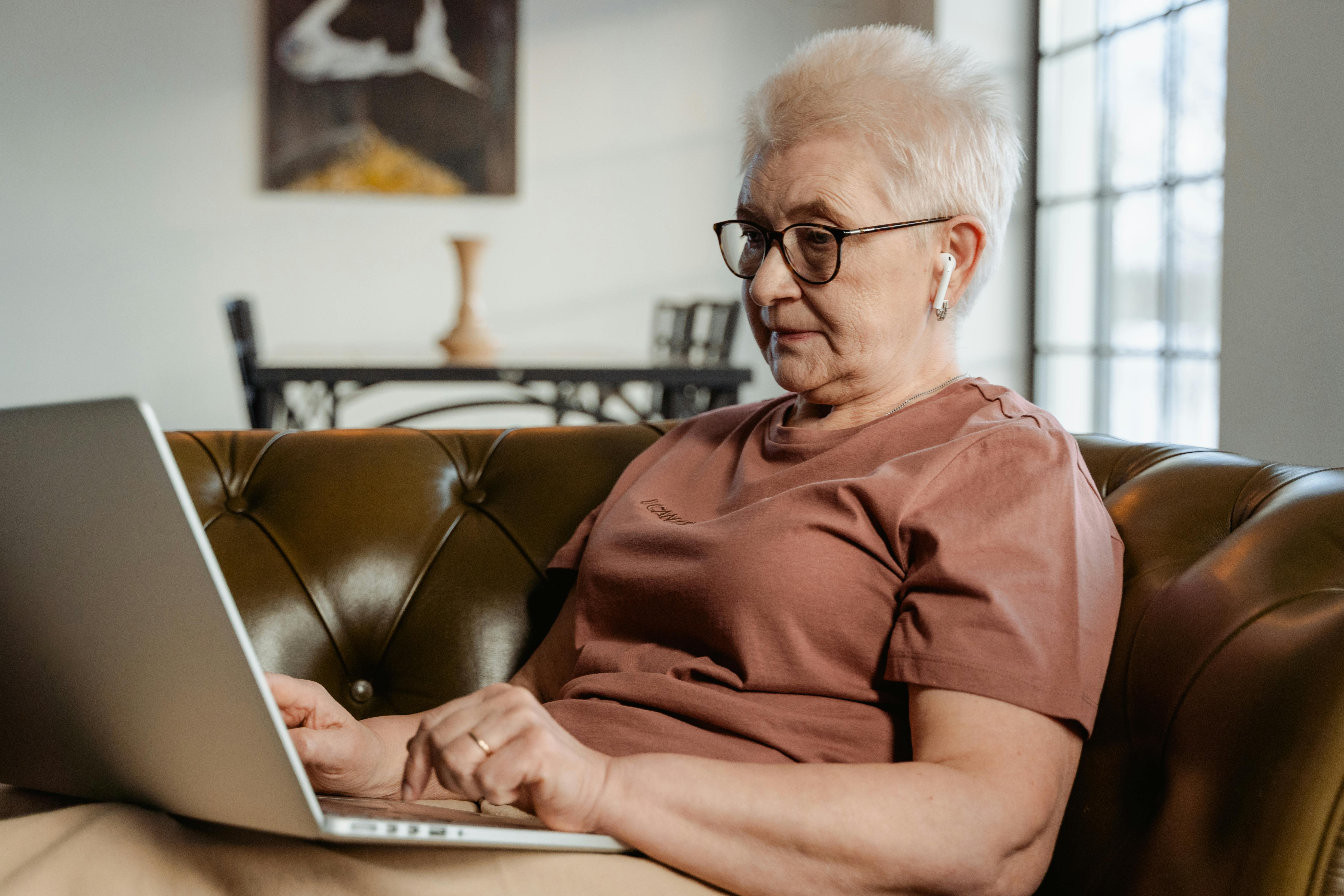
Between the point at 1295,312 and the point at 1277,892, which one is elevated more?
the point at 1295,312

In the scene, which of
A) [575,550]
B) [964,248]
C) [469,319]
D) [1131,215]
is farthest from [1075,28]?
[575,550]

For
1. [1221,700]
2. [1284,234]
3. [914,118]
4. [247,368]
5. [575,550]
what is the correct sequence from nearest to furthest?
1. [1221,700]
2. [914,118]
3. [575,550]
4. [1284,234]
5. [247,368]

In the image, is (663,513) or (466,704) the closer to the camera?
(466,704)

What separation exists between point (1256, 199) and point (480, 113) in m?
3.57

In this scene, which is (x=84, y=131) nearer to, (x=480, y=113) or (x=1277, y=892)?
(x=480, y=113)

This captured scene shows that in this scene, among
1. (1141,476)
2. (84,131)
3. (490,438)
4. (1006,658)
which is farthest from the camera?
(84,131)

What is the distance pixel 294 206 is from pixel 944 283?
4.68 meters

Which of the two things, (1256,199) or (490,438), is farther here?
(1256,199)

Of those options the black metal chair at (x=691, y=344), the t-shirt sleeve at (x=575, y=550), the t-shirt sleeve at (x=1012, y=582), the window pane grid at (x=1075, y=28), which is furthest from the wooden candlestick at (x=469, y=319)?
the t-shirt sleeve at (x=1012, y=582)

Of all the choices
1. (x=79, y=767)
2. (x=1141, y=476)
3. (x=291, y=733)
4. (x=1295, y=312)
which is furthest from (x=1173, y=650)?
(x=1295, y=312)

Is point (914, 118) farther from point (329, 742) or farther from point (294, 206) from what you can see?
point (294, 206)

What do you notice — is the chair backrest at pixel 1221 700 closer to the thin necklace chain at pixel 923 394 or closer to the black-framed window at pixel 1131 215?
the thin necklace chain at pixel 923 394

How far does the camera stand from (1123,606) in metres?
0.92

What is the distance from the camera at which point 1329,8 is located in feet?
7.59
